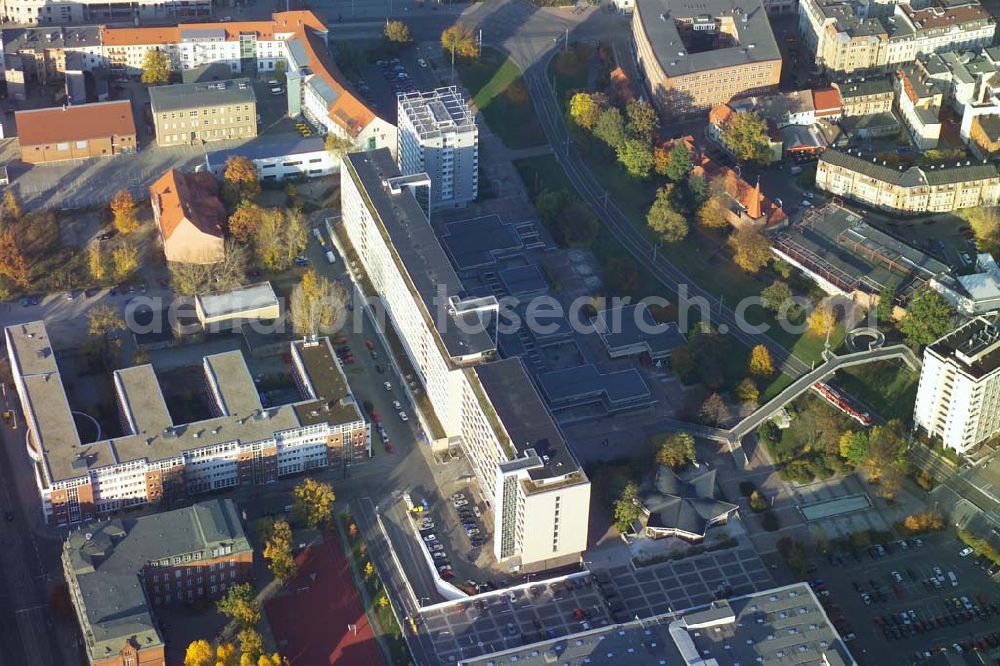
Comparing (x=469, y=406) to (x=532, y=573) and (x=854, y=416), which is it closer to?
(x=532, y=573)

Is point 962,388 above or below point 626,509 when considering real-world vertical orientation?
above

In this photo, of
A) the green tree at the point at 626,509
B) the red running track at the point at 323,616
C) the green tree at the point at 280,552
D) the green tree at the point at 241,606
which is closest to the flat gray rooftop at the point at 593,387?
the green tree at the point at 626,509

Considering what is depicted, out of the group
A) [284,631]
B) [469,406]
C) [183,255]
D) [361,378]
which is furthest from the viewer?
[183,255]

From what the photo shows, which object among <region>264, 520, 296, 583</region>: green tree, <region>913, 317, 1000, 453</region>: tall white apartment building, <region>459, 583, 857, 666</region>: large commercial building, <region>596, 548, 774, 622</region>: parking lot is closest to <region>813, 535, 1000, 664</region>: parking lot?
<region>596, 548, 774, 622</region>: parking lot

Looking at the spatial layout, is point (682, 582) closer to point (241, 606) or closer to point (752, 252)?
point (241, 606)

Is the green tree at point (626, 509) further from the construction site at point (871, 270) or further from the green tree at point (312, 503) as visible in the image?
the construction site at point (871, 270)

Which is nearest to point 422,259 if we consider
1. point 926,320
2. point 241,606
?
point 241,606

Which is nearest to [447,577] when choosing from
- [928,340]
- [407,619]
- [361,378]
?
[407,619]
